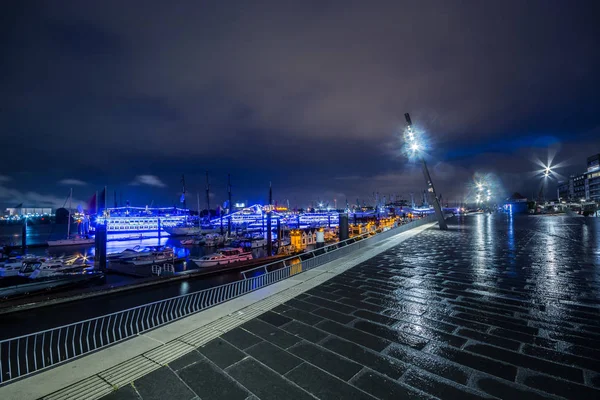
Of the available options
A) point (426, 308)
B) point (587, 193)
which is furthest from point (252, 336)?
point (587, 193)

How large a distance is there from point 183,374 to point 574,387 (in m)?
4.85

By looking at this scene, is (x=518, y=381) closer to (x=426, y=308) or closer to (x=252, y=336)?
(x=426, y=308)

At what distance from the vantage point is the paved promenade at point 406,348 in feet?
10.6

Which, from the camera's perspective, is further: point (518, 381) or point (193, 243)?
point (193, 243)

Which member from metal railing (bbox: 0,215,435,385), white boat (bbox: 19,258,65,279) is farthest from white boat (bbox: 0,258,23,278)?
metal railing (bbox: 0,215,435,385)

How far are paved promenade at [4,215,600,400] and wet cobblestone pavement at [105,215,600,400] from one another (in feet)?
0.05

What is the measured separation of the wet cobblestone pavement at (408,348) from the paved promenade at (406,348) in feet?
0.05

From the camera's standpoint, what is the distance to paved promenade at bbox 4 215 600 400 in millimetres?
3223

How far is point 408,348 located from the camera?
159 inches

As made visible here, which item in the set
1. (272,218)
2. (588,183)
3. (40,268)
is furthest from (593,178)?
(40,268)

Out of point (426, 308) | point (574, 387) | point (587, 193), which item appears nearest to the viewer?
point (574, 387)

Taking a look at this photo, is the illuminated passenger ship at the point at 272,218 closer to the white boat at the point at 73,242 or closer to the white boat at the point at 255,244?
the white boat at the point at 73,242

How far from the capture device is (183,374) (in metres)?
3.63

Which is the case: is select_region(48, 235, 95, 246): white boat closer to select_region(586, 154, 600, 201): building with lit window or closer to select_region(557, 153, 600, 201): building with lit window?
select_region(557, 153, 600, 201): building with lit window
